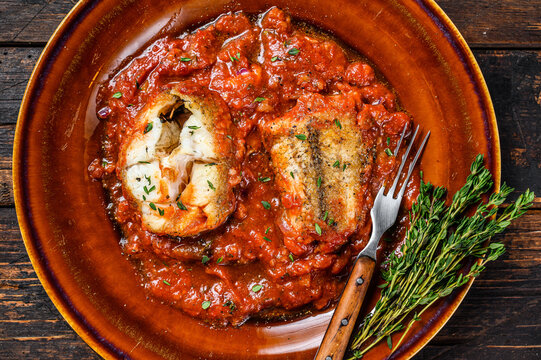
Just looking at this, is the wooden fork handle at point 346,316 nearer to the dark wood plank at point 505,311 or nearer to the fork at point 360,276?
the fork at point 360,276

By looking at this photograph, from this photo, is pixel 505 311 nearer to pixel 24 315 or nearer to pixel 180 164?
pixel 180 164

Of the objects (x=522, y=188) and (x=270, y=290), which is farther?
(x=522, y=188)

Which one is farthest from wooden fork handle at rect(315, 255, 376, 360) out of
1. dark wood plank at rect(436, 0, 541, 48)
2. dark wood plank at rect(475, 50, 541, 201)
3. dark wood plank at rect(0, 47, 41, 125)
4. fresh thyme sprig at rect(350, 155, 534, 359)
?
dark wood plank at rect(0, 47, 41, 125)

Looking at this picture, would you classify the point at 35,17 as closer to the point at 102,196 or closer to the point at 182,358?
the point at 102,196

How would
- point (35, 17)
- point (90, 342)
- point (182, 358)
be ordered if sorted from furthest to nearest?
1. point (35, 17)
2. point (182, 358)
3. point (90, 342)

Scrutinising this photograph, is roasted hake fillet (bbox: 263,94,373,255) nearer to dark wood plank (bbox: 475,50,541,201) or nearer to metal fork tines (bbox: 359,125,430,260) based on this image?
metal fork tines (bbox: 359,125,430,260)

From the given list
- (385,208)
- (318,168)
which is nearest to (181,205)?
(318,168)

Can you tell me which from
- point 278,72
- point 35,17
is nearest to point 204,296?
point 278,72
